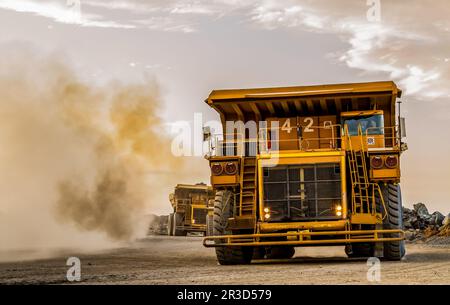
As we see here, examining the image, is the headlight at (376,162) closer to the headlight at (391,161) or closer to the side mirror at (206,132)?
the headlight at (391,161)

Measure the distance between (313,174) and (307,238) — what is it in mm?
1526

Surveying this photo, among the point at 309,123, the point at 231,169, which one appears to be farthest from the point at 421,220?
the point at 231,169

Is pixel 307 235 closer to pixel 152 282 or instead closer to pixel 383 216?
pixel 383 216

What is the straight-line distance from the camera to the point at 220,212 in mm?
17656

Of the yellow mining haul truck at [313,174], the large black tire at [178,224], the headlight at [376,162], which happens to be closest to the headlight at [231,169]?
the yellow mining haul truck at [313,174]

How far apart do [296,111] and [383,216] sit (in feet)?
11.5

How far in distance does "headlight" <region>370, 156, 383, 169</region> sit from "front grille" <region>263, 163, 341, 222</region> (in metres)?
0.77

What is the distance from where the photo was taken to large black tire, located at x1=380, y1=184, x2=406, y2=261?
16781mm

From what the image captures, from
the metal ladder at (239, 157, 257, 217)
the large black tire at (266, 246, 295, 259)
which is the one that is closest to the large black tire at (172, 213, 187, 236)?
the large black tire at (266, 246, 295, 259)

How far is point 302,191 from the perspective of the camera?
17219mm

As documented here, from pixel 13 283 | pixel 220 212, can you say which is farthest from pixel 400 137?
pixel 13 283

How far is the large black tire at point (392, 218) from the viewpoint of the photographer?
1678cm

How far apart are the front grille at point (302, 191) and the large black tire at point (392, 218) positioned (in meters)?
1.12

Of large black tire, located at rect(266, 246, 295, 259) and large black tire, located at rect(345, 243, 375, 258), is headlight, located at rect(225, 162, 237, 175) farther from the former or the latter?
large black tire, located at rect(266, 246, 295, 259)
